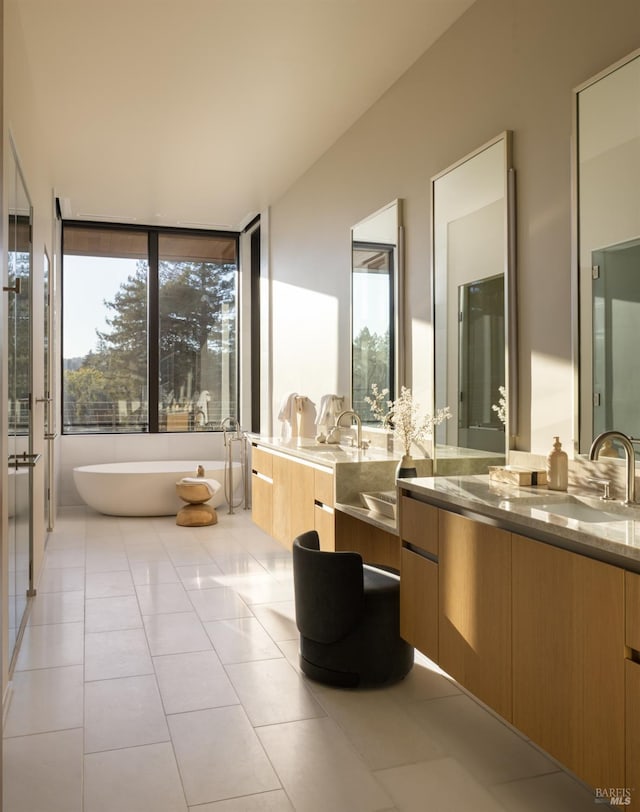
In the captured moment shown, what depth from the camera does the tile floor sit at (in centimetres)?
200

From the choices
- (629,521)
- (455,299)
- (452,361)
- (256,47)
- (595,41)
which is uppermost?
(256,47)

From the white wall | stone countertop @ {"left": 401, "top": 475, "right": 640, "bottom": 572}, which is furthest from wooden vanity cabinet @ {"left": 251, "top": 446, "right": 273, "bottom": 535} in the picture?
stone countertop @ {"left": 401, "top": 475, "right": 640, "bottom": 572}

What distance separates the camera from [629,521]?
1888mm

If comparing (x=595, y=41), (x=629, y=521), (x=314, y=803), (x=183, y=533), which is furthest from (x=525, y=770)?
(x=183, y=533)

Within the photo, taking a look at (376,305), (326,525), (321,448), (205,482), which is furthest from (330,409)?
(205,482)

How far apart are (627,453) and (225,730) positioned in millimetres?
1589

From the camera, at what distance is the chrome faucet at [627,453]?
6.70 feet

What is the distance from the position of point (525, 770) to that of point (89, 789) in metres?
1.29

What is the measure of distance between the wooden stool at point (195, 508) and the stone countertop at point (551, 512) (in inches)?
149

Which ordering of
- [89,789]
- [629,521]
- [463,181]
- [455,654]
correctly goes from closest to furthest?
[629,521]
[89,789]
[455,654]
[463,181]

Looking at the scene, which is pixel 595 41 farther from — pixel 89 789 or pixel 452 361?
pixel 89 789

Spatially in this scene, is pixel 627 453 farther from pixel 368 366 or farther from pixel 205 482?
pixel 205 482

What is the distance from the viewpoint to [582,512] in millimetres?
2107

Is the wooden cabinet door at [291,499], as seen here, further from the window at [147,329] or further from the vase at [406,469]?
the window at [147,329]
